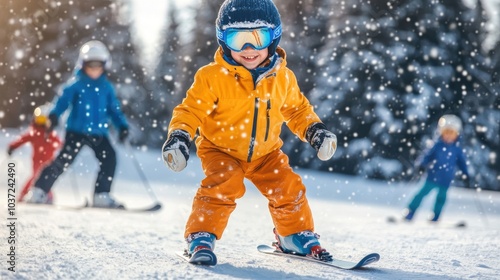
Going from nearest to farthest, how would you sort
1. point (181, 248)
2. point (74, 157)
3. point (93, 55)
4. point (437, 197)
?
1. point (181, 248)
2. point (74, 157)
3. point (93, 55)
4. point (437, 197)

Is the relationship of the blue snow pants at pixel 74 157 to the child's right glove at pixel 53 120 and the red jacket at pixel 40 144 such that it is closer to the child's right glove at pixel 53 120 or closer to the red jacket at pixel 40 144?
the child's right glove at pixel 53 120

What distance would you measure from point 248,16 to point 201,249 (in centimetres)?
140

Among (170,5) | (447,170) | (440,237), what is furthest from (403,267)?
(170,5)

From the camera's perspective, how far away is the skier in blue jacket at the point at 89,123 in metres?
7.04

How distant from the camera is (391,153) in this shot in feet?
61.5

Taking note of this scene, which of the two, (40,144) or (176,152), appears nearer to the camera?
(176,152)

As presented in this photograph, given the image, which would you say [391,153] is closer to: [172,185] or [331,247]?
[172,185]

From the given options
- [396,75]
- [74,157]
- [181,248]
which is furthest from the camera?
[396,75]

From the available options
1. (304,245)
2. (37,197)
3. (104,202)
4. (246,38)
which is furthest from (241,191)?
(37,197)

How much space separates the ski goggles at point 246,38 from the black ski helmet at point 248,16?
29mm

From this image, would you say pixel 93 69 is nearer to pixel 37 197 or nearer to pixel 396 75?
pixel 37 197

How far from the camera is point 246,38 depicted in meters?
3.64

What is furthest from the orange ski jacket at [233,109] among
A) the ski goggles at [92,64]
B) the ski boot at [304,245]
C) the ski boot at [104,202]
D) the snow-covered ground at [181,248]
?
the ski goggles at [92,64]

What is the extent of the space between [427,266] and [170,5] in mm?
33054
